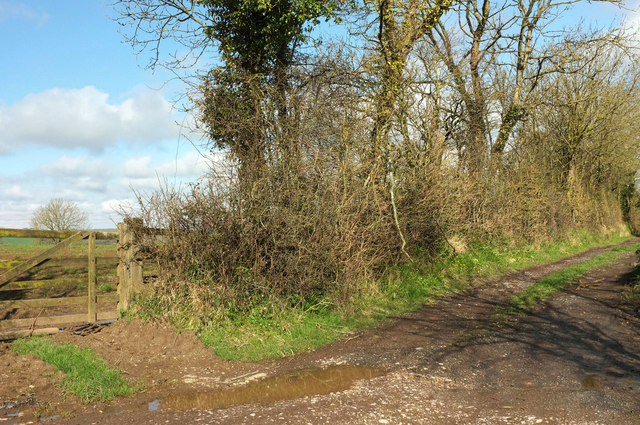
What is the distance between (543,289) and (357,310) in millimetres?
5731

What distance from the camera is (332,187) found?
1101 centimetres

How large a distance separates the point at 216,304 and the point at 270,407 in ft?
12.0

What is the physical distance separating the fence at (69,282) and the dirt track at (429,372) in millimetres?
574

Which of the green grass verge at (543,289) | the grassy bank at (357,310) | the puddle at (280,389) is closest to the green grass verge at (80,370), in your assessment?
the puddle at (280,389)

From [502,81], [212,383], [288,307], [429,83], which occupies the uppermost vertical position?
[502,81]

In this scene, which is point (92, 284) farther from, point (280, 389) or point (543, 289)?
point (543, 289)

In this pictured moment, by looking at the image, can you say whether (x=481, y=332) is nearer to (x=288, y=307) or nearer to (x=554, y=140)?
(x=288, y=307)

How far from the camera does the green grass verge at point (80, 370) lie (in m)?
6.70

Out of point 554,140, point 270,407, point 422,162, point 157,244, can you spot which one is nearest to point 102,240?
point 157,244

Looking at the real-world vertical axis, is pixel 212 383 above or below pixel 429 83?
below

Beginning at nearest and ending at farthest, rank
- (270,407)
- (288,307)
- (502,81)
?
(270,407)
(288,307)
(502,81)

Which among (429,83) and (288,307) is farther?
(429,83)

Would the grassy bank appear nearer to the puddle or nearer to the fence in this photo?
the puddle

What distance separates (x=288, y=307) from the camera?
10047mm
